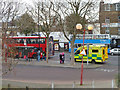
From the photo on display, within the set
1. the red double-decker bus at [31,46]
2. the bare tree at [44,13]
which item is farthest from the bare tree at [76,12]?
the red double-decker bus at [31,46]

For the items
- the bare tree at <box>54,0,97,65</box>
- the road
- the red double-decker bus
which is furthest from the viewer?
the red double-decker bus

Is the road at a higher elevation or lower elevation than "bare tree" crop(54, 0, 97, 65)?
lower

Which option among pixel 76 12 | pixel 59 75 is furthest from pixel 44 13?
pixel 59 75

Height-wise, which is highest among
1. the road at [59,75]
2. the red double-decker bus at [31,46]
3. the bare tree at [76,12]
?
the bare tree at [76,12]

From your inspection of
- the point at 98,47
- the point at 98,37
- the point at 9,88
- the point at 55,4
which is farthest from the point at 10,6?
the point at 98,37

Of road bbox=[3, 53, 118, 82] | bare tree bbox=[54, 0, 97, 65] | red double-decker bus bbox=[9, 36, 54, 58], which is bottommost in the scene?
road bbox=[3, 53, 118, 82]

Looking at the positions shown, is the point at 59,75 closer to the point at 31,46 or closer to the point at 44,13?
the point at 44,13

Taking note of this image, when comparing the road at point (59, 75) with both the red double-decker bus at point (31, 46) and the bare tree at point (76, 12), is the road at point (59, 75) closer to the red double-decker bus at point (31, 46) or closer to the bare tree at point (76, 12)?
the bare tree at point (76, 12)

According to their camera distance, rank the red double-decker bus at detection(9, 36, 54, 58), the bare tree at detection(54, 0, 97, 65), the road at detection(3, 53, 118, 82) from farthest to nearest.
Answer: the red double-decker bus at detection(9, 36, 54, 58) < the bare tree at detection(54, 0, 97, 65) < the road at detection(3, 53, 118, 82)

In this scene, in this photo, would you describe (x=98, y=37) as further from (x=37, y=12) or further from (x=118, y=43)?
(x=37, y=12)

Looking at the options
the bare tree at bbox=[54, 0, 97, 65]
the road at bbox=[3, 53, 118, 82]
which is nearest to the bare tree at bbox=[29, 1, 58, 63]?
the bare tree at bbox=[54, 0, 97, 65]

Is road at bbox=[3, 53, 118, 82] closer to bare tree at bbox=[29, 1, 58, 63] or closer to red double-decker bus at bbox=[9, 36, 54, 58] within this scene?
bare tree at bbox=[29, 1, 58, 63]

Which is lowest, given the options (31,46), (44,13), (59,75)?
(59,75)

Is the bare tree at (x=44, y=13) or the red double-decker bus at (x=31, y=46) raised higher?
the bare tree at (x=44, y=13)
